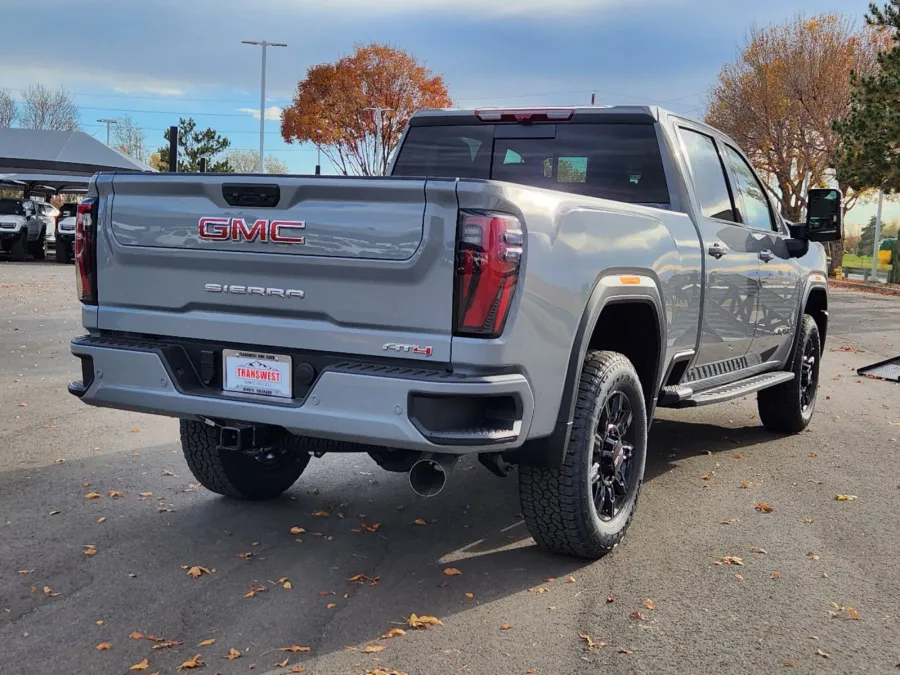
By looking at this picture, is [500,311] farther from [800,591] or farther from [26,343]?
[26,343]

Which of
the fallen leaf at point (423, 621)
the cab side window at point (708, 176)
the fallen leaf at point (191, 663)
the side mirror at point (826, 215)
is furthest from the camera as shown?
the side mirror at point (826, 215)

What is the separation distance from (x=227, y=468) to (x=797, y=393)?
435 centimetres

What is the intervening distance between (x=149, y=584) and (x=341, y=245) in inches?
64.4

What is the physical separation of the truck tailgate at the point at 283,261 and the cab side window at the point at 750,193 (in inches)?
133

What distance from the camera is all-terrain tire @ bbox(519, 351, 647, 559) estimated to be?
3963 mm

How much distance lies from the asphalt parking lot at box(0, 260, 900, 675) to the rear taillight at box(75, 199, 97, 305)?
118 centimetres

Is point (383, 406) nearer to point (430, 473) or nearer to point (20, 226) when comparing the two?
point (430, 473)

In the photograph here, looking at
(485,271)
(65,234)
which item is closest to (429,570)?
(485,271)

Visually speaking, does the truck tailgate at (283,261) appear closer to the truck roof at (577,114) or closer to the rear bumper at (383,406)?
the rear bumper at (383,406)

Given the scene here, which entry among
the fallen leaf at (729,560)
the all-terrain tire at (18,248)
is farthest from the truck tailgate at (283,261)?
the all-terrain tire at (18,248)

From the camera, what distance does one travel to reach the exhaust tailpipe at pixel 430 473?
12.1ft

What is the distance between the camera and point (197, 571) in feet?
13.2

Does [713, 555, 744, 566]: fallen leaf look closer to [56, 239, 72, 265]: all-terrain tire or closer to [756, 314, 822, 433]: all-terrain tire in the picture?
[756, 314, 822, 433]: all-terrain tire

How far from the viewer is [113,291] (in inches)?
163
